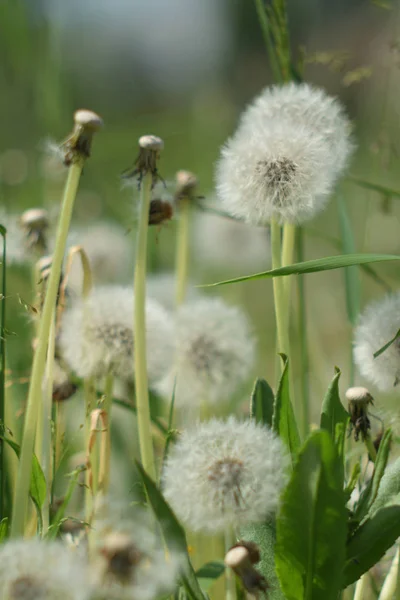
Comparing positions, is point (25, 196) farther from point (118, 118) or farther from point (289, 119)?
point (118, 118)

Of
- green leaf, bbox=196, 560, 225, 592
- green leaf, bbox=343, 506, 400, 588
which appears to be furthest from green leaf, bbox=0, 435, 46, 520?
green leaf, bbox=343, 506, 400, 588

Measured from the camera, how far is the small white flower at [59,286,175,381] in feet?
3.17

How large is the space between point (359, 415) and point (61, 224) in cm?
31

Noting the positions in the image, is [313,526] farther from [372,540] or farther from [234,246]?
[234,246]

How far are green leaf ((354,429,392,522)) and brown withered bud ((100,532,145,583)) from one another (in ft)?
0.74

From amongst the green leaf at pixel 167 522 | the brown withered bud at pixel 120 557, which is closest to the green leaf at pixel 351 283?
the green leaf at pixel 167 522

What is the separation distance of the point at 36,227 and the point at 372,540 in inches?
24.2

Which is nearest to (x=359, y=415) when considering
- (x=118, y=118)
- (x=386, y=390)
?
(x=386, y=390)

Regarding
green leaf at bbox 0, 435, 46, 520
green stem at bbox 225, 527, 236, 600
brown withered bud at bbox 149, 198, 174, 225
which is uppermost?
brown withered bud at bbox 149, 198, 174, 225

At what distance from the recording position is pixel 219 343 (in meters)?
1.22

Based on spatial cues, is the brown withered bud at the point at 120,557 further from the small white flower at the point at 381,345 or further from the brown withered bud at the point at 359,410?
the small white flower at the point at 381,345

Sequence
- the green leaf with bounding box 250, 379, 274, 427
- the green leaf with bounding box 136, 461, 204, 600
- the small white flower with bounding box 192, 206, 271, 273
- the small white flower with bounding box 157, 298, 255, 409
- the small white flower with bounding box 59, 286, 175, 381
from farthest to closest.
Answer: the small white flower with bounding box 192, 206, 271, 273 < the small white flower with bounding box 157, 298, 255, 409 < the small white flower with bounding box 59, 286, 175, 381 < the green leaf with bounding box 250, 379, 274, 427 < the green leaf with bounding box 136, 461, 204, 600

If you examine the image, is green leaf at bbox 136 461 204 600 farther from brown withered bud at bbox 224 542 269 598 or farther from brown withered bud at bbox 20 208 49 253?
brown withered bud at bbox 20 208 49 253

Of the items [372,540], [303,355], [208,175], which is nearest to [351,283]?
[303,355]
